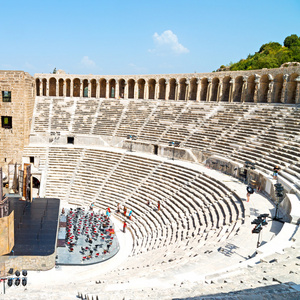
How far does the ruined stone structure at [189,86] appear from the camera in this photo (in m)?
26.2

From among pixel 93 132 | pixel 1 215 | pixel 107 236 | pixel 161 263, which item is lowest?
pixel 107 236

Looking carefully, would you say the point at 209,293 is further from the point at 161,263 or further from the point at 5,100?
the point at 5,100

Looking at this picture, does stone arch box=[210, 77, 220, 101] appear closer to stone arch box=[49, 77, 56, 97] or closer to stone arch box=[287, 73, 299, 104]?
stone arch box=[287, 73, 299, 104]

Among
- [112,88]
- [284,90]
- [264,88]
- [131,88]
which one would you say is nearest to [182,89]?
[131,88]

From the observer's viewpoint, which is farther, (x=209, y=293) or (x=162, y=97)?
(x=162, y=97)

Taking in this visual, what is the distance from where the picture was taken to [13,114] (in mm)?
24844

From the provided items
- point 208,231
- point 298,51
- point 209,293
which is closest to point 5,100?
point 208,231

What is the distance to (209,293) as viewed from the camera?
702cm

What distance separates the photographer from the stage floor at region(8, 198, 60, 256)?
1330cm

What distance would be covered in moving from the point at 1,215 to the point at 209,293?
923 centimetres

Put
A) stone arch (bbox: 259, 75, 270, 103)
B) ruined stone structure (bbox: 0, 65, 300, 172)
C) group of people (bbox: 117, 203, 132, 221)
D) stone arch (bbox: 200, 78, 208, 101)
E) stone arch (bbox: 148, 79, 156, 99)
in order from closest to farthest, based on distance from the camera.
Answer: group of people (bbox: 117, 203, 132, 221)
ruined stone structure (bbox: 0, 65, 300, 172)
stone arch (bbox: 259, 75, 270, 103)
stone arch (bbox: 200, 78, 208, 101)
stone arch (bbox: 148, 79, 156, 99)

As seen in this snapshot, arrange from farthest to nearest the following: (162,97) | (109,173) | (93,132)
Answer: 1. (162,97)
2. (93,132)
3. (109,173)

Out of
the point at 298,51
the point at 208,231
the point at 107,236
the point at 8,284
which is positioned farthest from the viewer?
the point at 298,51

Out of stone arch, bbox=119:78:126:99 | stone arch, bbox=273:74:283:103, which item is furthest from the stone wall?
stone arch, bbox=273:74:283:103
